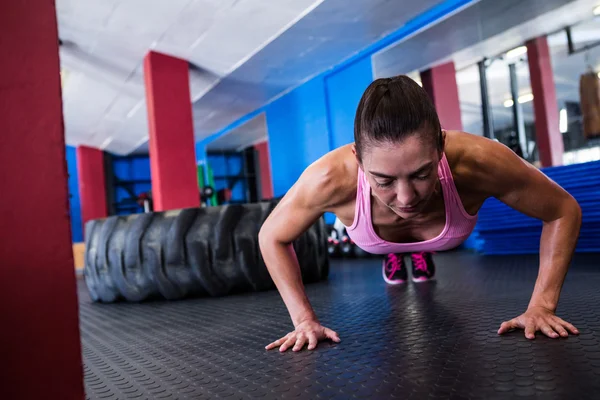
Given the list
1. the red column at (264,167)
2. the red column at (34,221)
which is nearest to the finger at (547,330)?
the red column at (34,221)

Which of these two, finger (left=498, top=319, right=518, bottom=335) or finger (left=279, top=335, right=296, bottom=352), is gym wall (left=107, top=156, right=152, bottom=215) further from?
finger (left=498, top=319, right=518, bottom=335)

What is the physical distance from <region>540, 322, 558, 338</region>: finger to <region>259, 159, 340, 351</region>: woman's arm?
0.47 metres

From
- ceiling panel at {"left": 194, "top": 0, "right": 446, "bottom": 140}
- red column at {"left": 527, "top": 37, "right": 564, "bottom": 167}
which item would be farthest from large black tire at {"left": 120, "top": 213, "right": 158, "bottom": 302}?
red column at {"left": 527, "top": 37, "right": 564, "bottom": 167}

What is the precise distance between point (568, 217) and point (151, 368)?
103 centimetres

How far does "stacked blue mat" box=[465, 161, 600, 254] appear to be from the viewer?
297cm

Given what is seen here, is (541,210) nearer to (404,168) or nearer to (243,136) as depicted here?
(404,168)

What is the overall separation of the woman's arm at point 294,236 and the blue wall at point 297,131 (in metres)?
4.31

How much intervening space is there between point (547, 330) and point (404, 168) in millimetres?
517

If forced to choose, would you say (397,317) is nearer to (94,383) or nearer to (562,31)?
(94,383)

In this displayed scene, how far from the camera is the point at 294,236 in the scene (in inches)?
53.5

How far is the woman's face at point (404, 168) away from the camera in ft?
3.31

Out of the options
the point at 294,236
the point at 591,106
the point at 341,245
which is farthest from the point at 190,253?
the point at 591,106

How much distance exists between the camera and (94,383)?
1.21m

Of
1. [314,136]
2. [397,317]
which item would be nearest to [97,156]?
[314,136]
